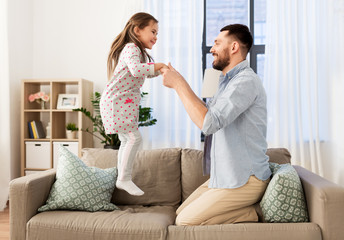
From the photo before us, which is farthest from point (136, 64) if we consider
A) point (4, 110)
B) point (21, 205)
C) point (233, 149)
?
point (4, 110)

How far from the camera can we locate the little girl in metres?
2.28

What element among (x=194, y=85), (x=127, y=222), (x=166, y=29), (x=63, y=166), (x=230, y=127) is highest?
(x=166, y=29)

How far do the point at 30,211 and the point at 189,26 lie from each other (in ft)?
9.59

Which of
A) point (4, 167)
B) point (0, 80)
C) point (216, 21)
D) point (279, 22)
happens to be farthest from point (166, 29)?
point (4, 167)

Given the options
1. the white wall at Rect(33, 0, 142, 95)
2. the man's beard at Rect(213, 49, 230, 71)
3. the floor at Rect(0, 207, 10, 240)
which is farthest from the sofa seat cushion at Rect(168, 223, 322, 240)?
the white wall at Rect(33, 0, 142, 95)

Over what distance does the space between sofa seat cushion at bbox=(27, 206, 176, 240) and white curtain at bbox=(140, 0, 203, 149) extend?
222 cm

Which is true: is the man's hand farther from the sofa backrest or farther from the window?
the window

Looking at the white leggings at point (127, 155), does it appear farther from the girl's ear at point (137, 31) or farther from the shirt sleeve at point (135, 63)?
the girl's ear at point (137, 31)

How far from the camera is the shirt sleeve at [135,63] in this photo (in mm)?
2131

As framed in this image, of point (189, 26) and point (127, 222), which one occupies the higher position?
point (189, 26)

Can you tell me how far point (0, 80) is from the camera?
384 cm

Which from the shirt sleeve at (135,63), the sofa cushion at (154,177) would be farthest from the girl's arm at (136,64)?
the sofa cushion at (154,177)

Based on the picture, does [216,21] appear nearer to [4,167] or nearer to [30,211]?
[4,167]

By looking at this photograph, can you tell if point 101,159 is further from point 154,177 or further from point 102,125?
point 102,125
